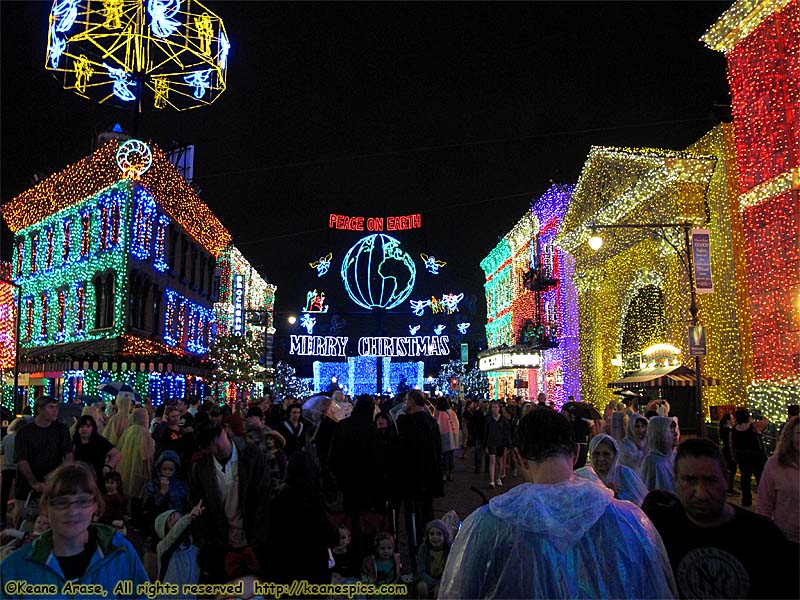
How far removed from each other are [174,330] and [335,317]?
24599mm

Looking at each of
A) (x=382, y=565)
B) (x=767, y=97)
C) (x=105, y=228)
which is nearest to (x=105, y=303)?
(x=105, y=228)

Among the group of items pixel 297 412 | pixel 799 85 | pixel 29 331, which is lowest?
pixel 297 412

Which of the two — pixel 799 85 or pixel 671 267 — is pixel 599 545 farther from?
pixel 671 267

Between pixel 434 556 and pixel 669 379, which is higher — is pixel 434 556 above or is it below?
below

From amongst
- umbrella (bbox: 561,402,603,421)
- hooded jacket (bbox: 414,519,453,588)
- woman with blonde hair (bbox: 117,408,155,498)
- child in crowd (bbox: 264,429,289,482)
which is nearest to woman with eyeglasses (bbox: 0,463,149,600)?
hooded jacket (bbox: 414,519,453,588)

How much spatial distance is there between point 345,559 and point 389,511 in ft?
6.17

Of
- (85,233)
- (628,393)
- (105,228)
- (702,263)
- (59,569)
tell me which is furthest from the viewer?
(85,233)

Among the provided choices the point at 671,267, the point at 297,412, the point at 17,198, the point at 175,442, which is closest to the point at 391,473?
the point at 297,412

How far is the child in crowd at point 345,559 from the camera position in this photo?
22.5 feet

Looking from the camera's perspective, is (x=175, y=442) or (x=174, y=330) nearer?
(x=175, y=442)

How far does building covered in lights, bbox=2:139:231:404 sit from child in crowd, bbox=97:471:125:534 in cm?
2112

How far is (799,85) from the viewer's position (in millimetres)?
14688

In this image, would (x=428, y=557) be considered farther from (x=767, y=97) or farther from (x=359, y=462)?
(x=767, y=97)

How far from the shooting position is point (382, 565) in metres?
6.47
